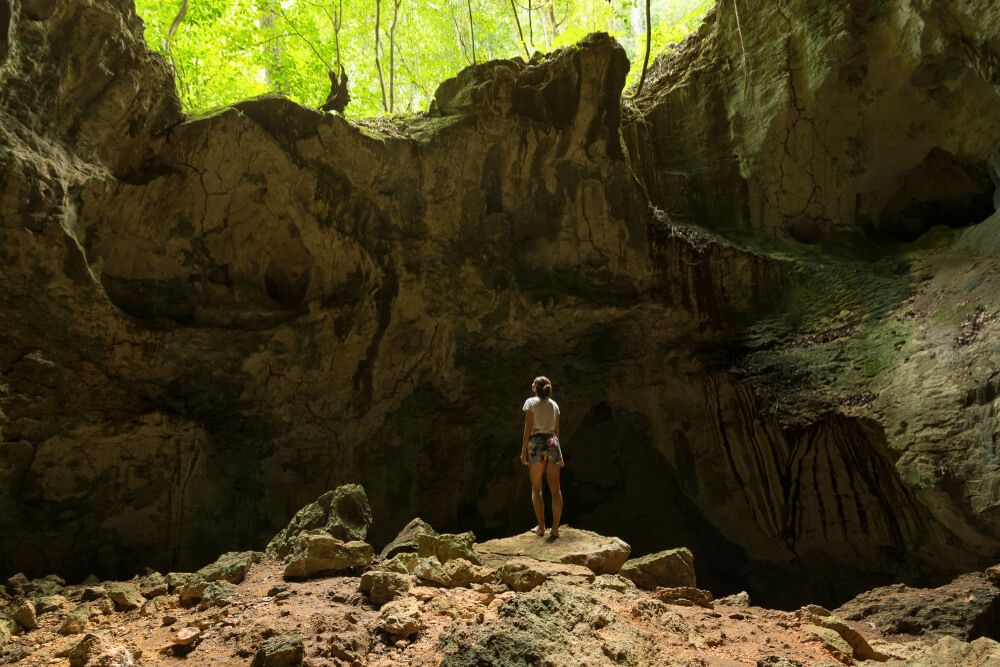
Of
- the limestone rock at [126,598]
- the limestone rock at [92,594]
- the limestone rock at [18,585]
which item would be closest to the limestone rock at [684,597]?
the limestone rock at [126,598]

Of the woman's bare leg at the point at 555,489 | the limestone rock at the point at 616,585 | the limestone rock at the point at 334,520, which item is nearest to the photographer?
the limestone rock at the point at 616,585

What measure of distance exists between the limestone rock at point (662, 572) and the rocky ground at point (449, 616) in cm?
1

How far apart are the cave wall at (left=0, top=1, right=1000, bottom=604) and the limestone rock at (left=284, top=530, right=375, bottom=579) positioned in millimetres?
2390

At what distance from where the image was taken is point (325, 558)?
4047 mm

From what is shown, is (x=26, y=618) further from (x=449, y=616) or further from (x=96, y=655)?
(x=449, y=616)

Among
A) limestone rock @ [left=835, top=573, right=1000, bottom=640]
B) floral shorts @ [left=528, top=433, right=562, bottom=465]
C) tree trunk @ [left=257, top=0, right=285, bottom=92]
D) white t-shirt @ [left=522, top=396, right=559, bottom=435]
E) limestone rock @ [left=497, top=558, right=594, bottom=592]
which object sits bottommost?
limestone rock @ [left=835, top=573, right=1000, bottom=640]

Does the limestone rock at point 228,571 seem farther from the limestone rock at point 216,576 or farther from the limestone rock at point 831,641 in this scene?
the limestone rock at point 831,641

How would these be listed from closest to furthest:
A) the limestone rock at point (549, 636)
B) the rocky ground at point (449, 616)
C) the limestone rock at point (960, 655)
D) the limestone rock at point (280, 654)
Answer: the limestone rock at point (549, 636) < the limestone rock at point (280, 654) < the rocky ground at point (449, 616) < the limestone rock at point (960, 655)

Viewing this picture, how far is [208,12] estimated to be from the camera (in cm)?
1099

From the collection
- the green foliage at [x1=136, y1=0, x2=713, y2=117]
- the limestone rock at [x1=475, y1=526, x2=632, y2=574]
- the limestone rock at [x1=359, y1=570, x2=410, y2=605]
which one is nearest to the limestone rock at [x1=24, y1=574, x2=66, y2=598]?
the limestone rock at [x1=359, y1=570, x2=410, y2=605]

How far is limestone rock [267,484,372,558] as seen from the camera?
16.0ft

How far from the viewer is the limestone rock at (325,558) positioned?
13.1 feet

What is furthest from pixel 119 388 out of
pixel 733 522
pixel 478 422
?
pixel 733 522

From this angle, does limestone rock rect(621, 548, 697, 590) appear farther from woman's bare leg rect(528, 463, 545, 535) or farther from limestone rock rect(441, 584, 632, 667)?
limestone rock rect(441, 584, 632, 667)
